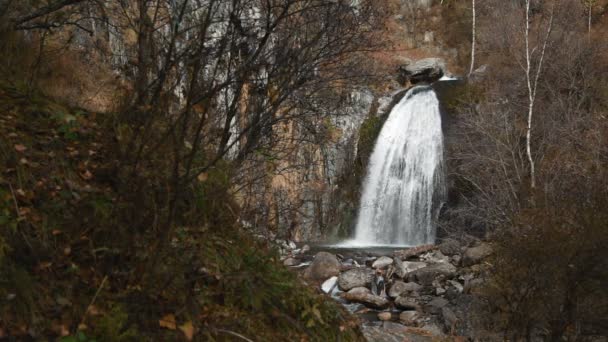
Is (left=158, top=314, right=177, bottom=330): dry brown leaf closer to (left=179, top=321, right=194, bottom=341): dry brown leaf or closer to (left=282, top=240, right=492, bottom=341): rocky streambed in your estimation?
(left=179, top=321, right=194, bottom=341): dry brown leaf

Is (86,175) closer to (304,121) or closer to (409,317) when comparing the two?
(304,121)

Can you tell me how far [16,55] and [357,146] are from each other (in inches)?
672

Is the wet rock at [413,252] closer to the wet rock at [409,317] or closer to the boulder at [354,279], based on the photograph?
the boulder at [354,279]

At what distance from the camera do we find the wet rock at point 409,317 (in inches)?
321

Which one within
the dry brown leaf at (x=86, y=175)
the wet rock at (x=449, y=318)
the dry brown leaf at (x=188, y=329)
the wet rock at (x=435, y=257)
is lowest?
the wet rock at (x=449, y=318)

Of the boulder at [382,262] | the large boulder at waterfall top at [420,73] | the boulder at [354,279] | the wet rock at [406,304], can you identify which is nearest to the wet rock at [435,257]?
the boulder at [382,262]

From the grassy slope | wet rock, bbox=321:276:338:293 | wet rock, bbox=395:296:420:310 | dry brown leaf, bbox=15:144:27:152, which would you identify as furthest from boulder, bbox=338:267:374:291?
dry brown leaf, bbox=15:144:27:152

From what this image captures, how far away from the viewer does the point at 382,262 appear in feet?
38.6

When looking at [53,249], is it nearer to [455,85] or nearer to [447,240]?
[447,240]

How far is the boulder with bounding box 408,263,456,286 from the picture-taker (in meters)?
10.1

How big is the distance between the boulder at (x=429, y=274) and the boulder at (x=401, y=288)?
0.30 m

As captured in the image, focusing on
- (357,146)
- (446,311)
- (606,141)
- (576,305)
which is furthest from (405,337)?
(357,146)

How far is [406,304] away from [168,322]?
794 cm

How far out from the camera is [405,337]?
7.15 meters
